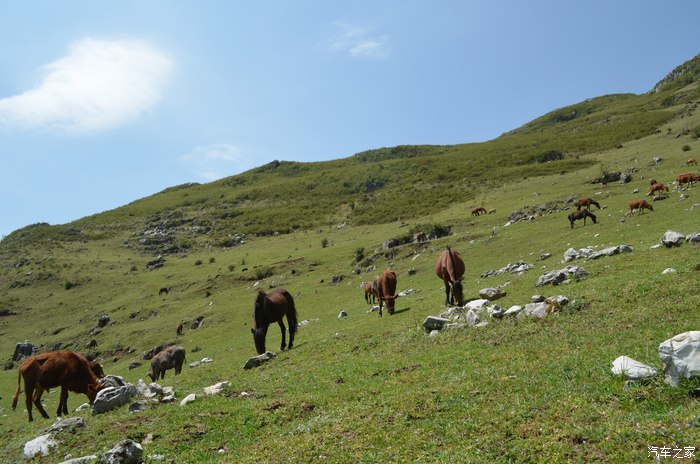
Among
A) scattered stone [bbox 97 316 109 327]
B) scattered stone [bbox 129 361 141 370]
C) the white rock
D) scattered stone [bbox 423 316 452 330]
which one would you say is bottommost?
scattered stone [bbox 129 361 141 370]

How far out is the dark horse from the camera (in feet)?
64.0

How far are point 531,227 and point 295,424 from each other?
3423cm

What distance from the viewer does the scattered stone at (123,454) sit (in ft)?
25.9

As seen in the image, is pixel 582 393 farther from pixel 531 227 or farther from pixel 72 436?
pixel 531 227

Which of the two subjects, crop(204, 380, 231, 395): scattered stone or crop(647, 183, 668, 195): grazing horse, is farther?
crop(647, 183, 668, 195): grazing horse

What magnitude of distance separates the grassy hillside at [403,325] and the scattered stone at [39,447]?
32 centimetres

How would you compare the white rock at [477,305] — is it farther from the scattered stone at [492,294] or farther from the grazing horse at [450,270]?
the grazing horse at [450,270]

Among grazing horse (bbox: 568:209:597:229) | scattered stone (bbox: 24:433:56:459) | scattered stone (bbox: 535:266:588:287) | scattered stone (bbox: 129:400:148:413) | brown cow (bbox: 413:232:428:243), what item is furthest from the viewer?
brown cow (bbox: 413:232:428:243)

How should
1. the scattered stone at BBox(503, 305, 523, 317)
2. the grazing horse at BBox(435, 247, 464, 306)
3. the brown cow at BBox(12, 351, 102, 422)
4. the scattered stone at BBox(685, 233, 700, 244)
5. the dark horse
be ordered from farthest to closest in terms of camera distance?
the grazing horse at BBox(435, 247, 464, 306) < the dark horse < the scattered stone at BBox(685, 233, 700, 244) < the brown cow at BBox(12, 351, 102, 422) < the scattered stone at BBox(503, 305, 523, 317)

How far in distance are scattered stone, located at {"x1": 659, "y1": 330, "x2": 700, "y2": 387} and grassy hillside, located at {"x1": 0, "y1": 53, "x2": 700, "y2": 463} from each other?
173mm

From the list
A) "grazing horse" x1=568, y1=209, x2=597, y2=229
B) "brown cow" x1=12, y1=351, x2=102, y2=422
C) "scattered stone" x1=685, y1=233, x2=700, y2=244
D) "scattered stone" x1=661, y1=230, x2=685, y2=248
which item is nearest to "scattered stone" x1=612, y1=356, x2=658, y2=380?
"scattered stone" x1=685, y1=233, x2=700, y2=244

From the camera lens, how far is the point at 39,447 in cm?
1027

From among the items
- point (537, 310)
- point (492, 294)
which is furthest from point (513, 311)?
point (492, 294)

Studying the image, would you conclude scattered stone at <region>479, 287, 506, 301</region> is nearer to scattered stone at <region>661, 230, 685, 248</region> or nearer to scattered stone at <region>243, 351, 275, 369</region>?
scattered stone at <region>661, 230, 685, 248</region>
